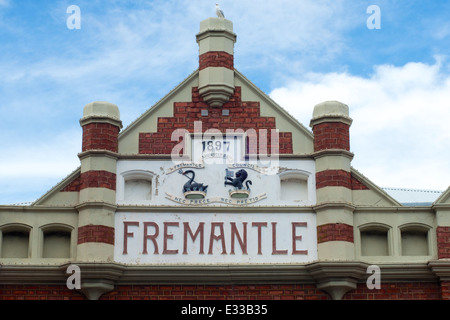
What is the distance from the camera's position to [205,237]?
72.7ft

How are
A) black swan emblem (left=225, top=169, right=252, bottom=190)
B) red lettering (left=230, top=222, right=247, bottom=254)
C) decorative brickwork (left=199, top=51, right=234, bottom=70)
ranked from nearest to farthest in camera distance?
red lettering (left=230, top=222, right=247, bottom=254)
black swan emblem (left=225, top=169, right=252, bottom=190)
decorative brickwork (left=199, top=51, right=234, bottom=70)

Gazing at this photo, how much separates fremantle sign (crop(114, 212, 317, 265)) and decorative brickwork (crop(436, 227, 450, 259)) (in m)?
3.13

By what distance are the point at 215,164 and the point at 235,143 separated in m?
0.81

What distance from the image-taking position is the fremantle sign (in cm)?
2195

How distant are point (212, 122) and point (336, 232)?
4.50 meters

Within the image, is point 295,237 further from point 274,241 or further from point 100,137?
point 100,137

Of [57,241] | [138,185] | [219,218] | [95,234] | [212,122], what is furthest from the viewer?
[212,122]

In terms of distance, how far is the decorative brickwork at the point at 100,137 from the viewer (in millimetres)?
22766

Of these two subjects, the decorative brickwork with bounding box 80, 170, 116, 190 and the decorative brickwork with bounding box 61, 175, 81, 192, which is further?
the decorative brickwork with bounding box 61, 175, 81, 192

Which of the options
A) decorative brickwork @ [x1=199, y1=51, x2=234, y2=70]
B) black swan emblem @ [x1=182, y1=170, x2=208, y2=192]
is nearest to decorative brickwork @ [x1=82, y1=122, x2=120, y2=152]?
black swan emblem @ [x1=182, y1=170, x2=208, y2=192]

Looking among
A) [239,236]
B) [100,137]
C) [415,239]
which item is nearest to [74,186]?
[100,137]

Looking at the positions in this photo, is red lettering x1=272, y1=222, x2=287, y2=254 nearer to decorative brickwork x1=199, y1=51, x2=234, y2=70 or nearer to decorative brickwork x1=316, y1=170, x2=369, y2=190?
decorative brickwork x1=316, y1=170, x2=369, y2=190

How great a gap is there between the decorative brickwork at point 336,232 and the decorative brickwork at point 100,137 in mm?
5877
